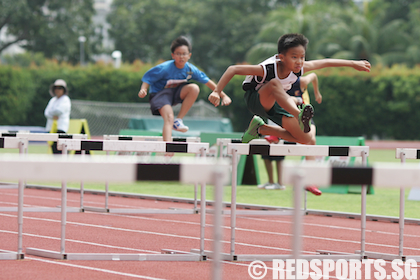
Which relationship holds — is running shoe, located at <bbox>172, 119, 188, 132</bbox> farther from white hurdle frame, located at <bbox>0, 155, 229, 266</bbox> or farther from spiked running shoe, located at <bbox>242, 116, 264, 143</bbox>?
white hurdle frame, located at <bbox>0, 155, 229, 266</bbox>

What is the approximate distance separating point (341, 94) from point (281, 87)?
1016 inches

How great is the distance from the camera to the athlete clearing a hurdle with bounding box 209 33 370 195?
5.63 metres

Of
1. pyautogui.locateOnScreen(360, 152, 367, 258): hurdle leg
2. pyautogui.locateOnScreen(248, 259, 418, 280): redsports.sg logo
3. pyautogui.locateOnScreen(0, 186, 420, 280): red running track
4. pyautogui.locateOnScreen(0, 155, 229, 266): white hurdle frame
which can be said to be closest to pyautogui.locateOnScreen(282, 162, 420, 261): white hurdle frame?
pyautogui.locateOnScreen(0, 155, 229, 266): white hurdle frame

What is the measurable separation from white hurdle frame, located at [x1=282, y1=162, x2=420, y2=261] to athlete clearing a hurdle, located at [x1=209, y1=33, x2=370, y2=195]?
9.18 feet

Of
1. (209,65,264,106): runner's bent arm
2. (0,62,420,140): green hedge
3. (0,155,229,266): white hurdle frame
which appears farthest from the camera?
(0,62,420,140): green hedge

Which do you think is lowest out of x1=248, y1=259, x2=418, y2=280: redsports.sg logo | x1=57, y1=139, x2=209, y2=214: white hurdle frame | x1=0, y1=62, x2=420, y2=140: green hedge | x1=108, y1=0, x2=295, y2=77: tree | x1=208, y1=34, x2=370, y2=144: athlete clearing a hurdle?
x1=248, y1=259, x2=418, y2=280: redsports.sg logo

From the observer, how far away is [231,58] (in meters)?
56.5

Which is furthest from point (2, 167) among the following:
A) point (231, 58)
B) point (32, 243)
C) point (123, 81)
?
point (231, 58)

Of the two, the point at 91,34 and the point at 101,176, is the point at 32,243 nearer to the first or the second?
the point at 101,176

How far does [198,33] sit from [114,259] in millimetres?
54412

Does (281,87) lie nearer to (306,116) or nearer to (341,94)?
(306,116)

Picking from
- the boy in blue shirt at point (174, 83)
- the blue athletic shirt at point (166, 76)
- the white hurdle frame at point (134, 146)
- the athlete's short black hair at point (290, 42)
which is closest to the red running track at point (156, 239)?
the white hurdle frame at point (134, 146)

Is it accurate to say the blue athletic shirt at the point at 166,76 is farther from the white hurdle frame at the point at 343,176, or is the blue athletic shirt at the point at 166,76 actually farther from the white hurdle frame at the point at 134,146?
the white hurdle frame at the point at 343,176

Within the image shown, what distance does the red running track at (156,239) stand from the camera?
441 centimetres
